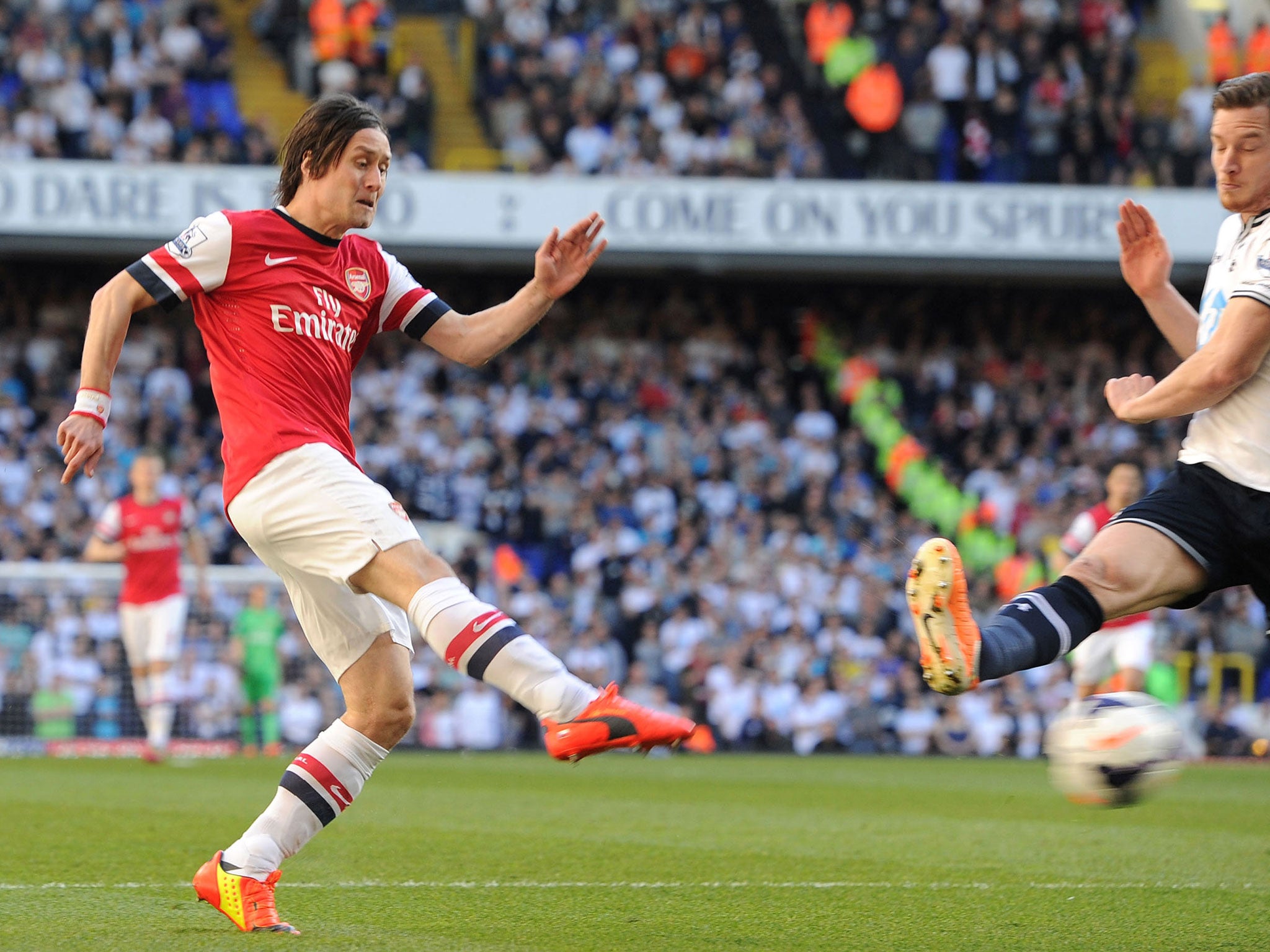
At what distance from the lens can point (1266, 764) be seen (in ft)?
51.2

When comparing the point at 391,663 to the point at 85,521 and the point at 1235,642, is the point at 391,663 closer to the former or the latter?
the point at 85,521

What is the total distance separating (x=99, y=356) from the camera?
4.64 meters

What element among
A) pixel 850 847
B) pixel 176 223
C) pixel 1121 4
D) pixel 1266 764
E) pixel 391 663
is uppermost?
pixel 1121 4

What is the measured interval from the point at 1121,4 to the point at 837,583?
9.96 meters

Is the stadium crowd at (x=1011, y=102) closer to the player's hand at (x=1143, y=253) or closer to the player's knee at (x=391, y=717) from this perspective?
the player's hand at (x=1143, y=253)

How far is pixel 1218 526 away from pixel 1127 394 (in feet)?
1.49

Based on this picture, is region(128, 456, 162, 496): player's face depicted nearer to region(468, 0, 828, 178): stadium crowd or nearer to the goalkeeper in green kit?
the goalkeeper in green kit

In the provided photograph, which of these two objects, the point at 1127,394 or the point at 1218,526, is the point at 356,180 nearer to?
the point at 1127,394

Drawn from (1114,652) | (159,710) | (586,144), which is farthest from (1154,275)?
(586,144)

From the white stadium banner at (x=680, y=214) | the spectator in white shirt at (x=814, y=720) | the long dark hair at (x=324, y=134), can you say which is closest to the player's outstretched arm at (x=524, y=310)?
the long dark hair at (x=324, y=134)

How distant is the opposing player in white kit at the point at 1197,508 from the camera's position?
14.6 ft

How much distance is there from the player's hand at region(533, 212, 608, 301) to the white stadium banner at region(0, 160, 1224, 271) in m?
14.1

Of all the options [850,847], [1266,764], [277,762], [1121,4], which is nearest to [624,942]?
[850,847]

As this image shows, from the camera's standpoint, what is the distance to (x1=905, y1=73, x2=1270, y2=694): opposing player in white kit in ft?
14.6
